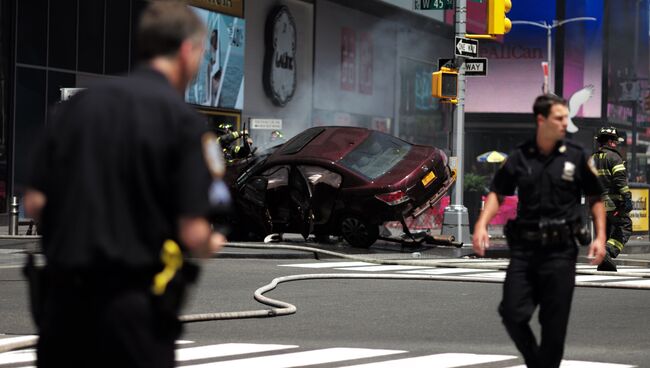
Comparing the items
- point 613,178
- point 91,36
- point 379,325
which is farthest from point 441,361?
point 91,36

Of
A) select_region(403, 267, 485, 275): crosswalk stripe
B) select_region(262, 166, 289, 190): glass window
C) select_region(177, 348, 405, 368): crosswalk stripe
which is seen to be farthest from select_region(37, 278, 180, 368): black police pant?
select_region(262, 166, 289, 190): glass window

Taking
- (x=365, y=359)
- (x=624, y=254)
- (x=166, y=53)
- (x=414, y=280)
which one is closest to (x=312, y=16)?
(x=624, y=254)

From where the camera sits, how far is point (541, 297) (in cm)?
716

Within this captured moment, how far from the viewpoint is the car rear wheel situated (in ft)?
66.0

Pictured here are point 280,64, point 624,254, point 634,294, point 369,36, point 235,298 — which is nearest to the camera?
point 235,298

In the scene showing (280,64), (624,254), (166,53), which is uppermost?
(280,64)

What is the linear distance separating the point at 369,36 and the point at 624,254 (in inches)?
1085

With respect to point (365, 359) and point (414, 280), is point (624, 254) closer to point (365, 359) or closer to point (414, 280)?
point (414, 280)

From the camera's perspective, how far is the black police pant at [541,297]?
23.2ft

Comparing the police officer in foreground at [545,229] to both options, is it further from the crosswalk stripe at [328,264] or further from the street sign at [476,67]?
the street sign at [476,67]

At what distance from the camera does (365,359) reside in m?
8.90

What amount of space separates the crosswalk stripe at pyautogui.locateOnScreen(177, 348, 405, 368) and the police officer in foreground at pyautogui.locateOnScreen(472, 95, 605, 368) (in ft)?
6.06

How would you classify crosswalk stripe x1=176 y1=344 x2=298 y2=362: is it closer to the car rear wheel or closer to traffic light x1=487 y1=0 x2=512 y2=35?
the car rear wheel

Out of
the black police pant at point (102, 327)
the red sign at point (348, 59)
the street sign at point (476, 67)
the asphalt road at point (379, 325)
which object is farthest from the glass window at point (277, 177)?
the red sign at point (348, 59)
